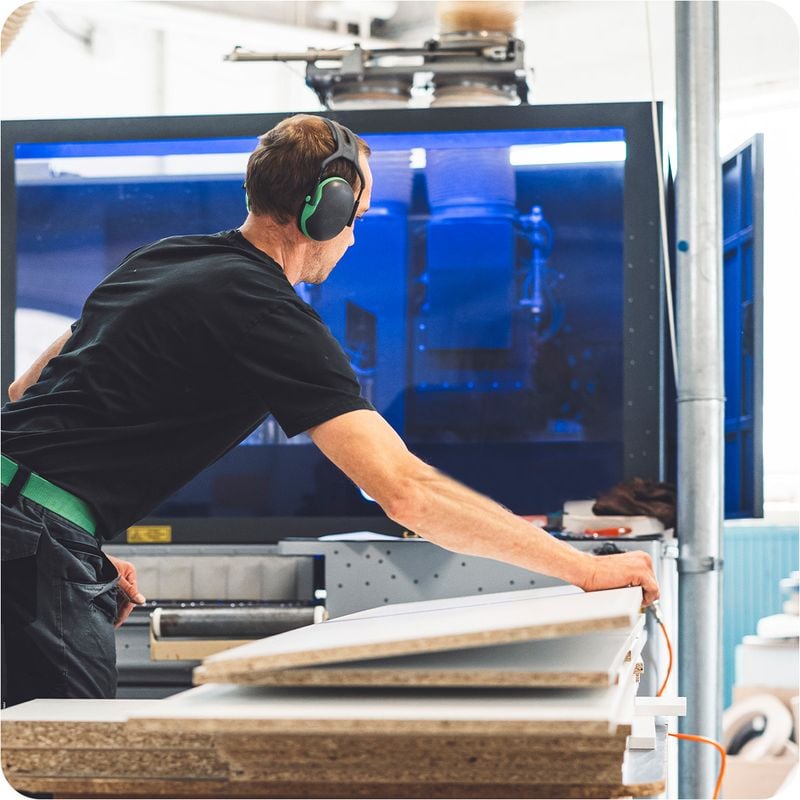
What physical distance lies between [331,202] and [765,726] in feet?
10.2

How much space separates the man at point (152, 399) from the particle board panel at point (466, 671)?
393 millimetres

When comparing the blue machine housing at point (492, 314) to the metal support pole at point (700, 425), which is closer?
the metal support pole at point (700, 425)

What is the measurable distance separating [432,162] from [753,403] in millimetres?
1124

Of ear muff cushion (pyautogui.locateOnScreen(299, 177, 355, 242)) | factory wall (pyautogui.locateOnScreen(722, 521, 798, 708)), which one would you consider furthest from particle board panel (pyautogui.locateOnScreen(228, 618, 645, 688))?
factory wall (pyautogui.locateOnScreen(722, 521, 798, 708))

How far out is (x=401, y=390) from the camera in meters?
3.24

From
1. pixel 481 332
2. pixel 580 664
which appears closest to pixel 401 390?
pixel 481 332

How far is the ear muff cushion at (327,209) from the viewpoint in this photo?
5.54 feet

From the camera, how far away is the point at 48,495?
5.18 ft

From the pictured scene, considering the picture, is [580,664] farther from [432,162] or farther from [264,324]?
[432,162]

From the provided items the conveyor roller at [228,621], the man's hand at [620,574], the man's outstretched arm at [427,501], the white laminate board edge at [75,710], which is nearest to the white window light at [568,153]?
the conveyor roller at [228,621]

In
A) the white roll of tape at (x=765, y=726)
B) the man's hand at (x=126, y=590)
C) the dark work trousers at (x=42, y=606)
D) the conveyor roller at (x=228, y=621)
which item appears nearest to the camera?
the dark work trousers at (x=42, y=606)

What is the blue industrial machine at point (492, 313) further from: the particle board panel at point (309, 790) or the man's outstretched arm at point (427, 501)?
the particle board panel at point (309, 790)

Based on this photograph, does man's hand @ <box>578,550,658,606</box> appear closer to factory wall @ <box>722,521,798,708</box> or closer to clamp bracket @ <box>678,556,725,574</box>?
clamp bracket @ <box>678,556,725,574</box>

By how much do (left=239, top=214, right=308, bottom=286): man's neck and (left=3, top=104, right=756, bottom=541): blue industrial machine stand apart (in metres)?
1.46
